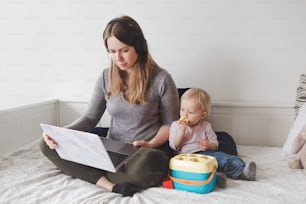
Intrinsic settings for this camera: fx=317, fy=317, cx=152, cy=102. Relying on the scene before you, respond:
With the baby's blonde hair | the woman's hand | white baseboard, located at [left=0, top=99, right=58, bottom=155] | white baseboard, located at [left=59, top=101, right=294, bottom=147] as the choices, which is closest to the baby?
the baby's blonde hair

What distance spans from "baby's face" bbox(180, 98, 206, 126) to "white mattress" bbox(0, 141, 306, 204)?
273 millimetres

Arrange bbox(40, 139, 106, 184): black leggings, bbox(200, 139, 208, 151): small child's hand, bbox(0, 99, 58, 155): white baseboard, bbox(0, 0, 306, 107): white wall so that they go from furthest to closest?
bbox(0, 0, 306, 107): white wall, bbox(0, 99, 58, 155): white baseboard, bbox(200, 139, 208, 151): small child's hand, bbox(40, 139, 106, 184): black leggings

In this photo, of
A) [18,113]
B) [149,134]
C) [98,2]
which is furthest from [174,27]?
[18,113]

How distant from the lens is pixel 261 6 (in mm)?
1481

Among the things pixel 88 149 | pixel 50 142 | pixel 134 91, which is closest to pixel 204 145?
pixel 134 91

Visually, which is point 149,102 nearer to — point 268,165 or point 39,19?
point 268,165

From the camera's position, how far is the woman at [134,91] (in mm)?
1201

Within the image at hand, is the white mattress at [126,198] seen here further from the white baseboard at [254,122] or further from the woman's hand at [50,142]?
the white baseboard at [254,122]

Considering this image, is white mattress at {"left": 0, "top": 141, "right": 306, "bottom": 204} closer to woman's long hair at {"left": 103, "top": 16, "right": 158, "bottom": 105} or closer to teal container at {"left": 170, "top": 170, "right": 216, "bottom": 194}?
teal container at {"left": 170, "top": 170, "right": 216, "bottom": 194}

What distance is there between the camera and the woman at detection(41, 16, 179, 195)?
3.94ft

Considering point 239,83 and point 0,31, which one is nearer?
point 239,83

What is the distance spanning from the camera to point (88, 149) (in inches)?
37.9

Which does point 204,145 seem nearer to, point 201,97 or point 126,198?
point 201,97

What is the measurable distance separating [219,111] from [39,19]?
3.49ft
